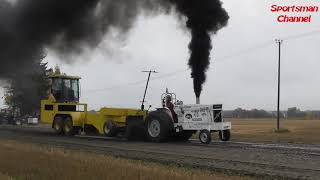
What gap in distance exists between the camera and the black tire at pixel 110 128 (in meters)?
27.8

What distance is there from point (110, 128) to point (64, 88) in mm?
5866

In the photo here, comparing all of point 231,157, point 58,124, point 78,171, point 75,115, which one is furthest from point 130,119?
point 78,171

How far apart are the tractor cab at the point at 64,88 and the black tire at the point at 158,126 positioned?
835 centimetres

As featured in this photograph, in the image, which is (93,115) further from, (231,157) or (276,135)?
(276,135)

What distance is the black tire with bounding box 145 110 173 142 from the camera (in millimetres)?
24781

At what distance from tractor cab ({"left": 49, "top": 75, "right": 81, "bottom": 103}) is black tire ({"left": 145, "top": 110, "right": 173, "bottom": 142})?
27.4ft

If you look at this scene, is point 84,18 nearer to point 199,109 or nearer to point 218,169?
point 199,109

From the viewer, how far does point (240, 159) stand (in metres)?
17.4

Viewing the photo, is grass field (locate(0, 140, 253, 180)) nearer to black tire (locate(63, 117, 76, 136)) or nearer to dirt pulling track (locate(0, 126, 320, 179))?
dirt pulling track (locate(0, 126, 320, 179))

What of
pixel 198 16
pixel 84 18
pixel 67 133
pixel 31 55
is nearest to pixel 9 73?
pixel 31 55

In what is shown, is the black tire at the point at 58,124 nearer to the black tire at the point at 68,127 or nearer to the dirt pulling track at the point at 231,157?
the black tire at the point at 68,127

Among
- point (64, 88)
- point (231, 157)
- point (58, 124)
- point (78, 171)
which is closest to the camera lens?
point (78, 171)

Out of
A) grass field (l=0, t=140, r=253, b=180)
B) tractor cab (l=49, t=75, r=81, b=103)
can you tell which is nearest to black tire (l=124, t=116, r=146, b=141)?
tractor cab (l=49, t=75, r=81, b=103)

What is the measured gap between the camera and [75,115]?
100 feet
